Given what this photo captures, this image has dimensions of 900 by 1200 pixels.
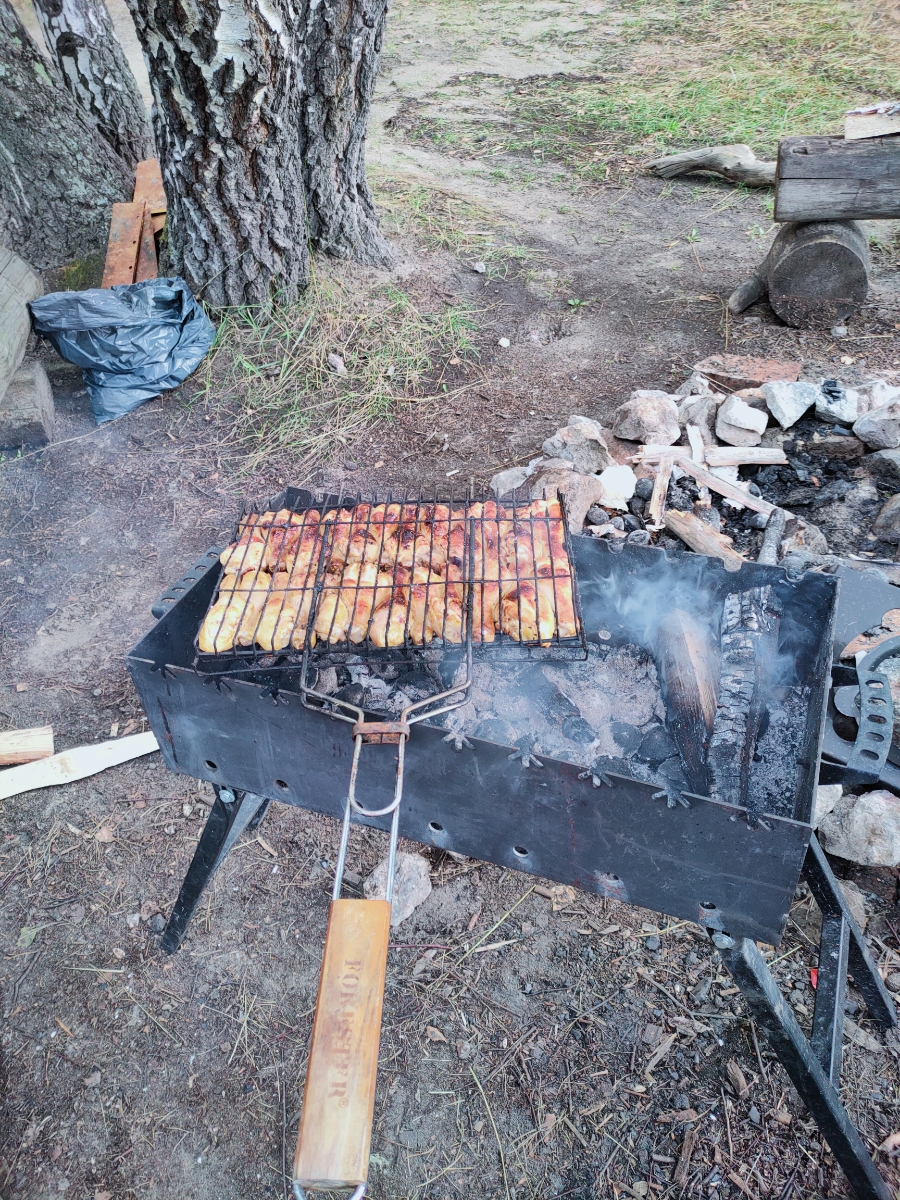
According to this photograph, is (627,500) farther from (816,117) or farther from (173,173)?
(816,117)

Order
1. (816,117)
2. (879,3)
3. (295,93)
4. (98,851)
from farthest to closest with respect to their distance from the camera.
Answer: (879,3), (816,117), (295,93), (98,851)

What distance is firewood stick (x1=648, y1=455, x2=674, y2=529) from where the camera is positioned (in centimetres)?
395

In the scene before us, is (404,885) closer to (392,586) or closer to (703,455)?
(392,586)

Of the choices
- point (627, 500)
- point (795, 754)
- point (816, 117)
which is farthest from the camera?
point (816, 117)

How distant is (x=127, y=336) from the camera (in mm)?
5066

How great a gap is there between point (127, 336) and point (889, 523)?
4886mm

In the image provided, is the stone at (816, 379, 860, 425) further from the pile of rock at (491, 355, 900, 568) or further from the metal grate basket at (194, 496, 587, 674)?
the metal grate basket at (194, 496, 587, 674)

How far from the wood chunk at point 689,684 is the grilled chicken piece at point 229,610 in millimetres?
1341

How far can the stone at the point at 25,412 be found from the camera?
195 inches

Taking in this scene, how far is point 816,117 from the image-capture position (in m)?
8.27

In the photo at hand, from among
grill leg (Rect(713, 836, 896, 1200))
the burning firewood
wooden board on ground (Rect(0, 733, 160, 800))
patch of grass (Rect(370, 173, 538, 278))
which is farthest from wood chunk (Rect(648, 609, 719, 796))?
patch of grass (Rect(370, 173, 538, 278))

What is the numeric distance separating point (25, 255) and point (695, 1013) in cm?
695

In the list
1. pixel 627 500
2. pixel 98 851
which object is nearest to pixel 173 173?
pixel 627 500

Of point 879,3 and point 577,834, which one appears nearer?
point 577,834
